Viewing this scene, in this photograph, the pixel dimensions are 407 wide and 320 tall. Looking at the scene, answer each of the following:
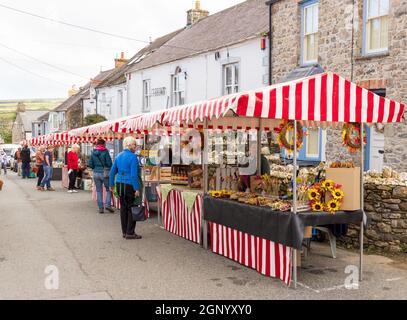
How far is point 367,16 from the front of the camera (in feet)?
40.6

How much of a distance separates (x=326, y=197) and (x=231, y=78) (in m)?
12.5

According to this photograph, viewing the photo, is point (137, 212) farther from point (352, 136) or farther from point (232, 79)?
point (232, 79)

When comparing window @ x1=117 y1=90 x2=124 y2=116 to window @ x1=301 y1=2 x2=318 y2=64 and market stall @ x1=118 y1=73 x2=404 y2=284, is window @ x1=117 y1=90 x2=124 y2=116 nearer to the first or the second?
window @ x1=301 y1=2 x2=318 y2=64

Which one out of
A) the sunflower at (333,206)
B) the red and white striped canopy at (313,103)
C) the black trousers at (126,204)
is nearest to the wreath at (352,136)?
the red and white striped canopy at (313,103)

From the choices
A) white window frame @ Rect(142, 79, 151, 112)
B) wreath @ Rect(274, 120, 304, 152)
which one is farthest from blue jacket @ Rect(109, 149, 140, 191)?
white window frame @ Rect(142, 79, 151, 112)

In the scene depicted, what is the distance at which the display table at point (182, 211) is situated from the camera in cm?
838

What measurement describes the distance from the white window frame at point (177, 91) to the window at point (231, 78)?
3.38 meters

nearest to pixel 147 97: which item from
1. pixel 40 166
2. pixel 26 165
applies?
pixel 26 165

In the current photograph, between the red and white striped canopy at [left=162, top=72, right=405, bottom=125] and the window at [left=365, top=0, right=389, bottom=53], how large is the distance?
610 centimetres

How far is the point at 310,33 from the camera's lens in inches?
562

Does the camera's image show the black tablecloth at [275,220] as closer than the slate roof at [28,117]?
Yes

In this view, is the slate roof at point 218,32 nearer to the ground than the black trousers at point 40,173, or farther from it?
farther from it

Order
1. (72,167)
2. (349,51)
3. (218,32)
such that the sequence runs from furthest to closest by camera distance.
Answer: (218,32) < (72,167) < (349,51)

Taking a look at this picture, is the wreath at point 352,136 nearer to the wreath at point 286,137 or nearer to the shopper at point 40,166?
the wreath at point 286,137
